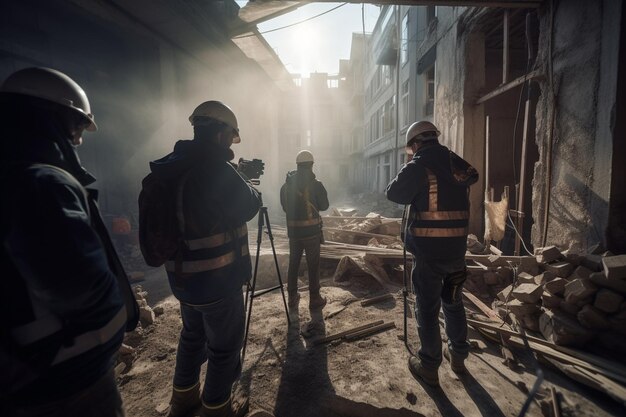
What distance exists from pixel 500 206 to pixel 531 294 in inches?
91.2

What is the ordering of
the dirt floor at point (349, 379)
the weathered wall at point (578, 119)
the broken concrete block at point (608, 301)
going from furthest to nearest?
the weathered wall at point (578, 119) < the broken concrete block at point (608, 301) < the dirt floor at point (349, 379)

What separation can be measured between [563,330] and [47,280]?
4.12 meters

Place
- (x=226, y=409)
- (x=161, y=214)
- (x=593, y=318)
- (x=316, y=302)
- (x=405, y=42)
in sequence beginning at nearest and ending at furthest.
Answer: (x=161, y=214) → (x=226, y=409) → (x=593, y=318) → (x=316, y=302) → (x=405, y=42)

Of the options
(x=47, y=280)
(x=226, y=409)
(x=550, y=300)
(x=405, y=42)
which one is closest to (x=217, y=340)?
(x=226, y=409)

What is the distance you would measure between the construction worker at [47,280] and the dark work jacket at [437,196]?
225cm

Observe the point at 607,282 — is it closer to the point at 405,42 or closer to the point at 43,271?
the point at 43,271

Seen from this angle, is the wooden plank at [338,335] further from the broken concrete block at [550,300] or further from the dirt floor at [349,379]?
the broken concrete block at [550,300]

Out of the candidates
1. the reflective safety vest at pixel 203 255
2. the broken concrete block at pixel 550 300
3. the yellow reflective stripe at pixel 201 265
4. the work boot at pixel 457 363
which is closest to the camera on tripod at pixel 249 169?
the reflective safety vest at pixel 203 255

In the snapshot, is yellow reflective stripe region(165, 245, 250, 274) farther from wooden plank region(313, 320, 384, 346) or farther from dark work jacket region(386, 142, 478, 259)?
wooden plank region(313, 320, 384, 346)

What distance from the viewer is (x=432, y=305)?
2676 mm

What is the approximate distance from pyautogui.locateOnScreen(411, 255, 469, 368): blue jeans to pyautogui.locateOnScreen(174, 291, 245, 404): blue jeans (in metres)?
1.65

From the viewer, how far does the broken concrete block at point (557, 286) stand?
3.15m

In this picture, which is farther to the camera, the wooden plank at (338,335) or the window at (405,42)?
the window at (405,42)

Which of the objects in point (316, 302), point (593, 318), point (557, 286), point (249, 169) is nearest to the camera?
point (249, 169)
